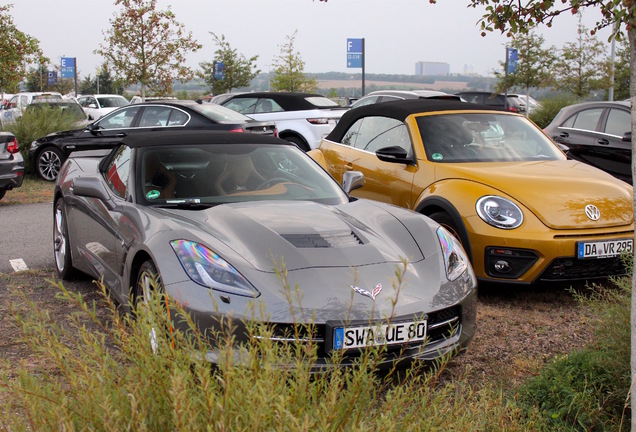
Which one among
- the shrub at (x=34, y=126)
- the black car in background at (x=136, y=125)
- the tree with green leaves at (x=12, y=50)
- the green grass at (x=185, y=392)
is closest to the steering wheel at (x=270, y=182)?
the green grass at (x=185, y=392)

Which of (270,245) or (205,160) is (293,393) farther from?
(205,160)

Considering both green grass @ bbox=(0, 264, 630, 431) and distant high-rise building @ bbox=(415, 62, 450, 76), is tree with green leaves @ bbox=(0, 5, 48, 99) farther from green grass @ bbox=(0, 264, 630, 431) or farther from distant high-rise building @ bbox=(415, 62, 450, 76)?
distant high-rise building @ bbox=(415, 62, 450, 76)

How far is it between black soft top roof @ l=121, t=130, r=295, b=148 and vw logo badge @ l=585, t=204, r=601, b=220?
2427 millimetres

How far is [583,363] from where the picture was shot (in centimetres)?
406

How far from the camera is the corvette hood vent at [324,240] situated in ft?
14.6

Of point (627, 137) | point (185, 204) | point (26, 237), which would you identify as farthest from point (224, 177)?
point (627, 137)

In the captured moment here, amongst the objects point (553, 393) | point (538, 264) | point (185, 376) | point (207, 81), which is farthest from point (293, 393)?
point (207, 81)

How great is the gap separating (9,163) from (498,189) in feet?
27.1

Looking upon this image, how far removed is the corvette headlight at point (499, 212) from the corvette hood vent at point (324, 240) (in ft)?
5.91

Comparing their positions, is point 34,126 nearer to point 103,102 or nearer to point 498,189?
point 498,189

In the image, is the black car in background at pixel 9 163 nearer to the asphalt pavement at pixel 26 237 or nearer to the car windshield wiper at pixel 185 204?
the asphalt pavement at pixel 26 237

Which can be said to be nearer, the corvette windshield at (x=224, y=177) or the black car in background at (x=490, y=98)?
the corvette windshield at (x=224, y=177)

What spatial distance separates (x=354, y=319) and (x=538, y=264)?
2.53 metres

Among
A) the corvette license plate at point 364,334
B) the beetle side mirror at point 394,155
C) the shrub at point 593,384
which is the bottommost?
the shrub at point 593,384
